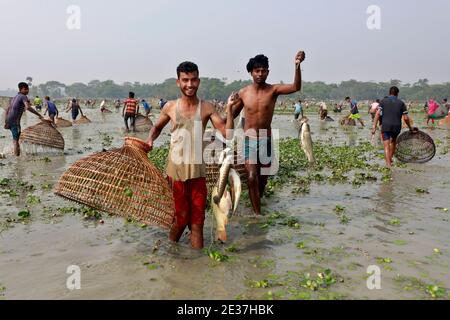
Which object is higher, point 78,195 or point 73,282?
point 78,195

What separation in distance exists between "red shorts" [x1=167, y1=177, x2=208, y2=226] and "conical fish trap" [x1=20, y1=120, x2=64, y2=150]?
902 centimetres

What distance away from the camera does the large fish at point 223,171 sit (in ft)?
15.6

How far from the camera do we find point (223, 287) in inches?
163

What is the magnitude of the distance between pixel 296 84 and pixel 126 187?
2936 mm

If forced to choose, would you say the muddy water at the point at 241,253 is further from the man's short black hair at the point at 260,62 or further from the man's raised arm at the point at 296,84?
the man's short black hair at the point at 260,62

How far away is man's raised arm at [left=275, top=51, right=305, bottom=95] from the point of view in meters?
Answer: 6.00

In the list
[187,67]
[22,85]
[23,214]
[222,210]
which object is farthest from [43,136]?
[222,210]

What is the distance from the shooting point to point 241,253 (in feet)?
16.8

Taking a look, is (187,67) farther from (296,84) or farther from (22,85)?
(22,85)

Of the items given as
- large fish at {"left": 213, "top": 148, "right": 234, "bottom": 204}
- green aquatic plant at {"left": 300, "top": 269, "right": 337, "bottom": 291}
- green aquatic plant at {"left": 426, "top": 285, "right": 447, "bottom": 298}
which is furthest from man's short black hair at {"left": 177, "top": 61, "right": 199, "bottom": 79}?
green aquatic plant at {"left": 426, "top": 285, "right": 447, "bottom": 298}

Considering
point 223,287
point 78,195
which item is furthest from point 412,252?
point 78,195

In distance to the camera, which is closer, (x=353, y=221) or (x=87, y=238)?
(x=87, y=238)
